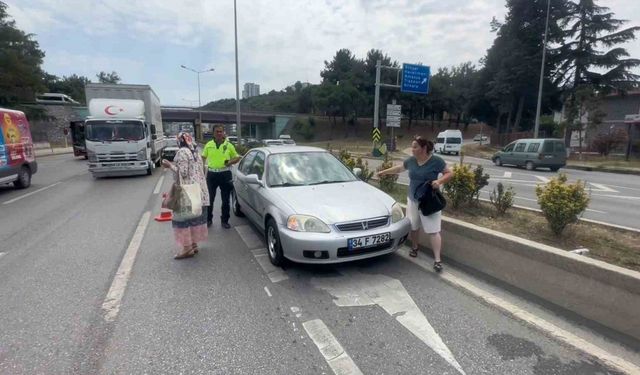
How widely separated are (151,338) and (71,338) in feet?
2.21

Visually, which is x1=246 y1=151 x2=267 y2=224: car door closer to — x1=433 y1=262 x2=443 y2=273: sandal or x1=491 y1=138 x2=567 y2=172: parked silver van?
x1=433 y1=262 x2=443 y2=273: sandal

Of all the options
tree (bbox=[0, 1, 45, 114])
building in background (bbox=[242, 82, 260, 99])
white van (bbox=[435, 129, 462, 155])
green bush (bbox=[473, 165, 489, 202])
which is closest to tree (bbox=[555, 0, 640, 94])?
white van (bbox=[435, 129, 462, 155])

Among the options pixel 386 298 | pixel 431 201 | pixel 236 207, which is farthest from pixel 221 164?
pixel 386 298

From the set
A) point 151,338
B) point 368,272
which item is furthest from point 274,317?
point 368,272

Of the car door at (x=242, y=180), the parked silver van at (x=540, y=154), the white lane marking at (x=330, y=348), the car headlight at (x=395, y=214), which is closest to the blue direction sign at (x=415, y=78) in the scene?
the parked silver van at (x=540, y=154)

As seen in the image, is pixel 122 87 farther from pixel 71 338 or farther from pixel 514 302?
pixel 514 302

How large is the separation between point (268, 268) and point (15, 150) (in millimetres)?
10755

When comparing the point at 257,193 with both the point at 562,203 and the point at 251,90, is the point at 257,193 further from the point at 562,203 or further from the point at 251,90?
the point at 251,90

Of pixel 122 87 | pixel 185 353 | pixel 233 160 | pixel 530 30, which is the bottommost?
pixel 185 353

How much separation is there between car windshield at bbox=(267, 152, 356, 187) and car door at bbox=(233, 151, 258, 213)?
2.93ft

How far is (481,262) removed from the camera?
4.25 m

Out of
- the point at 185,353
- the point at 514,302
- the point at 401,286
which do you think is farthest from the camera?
the point at 401,286

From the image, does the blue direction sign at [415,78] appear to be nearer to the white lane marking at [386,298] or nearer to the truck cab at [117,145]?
the truck cab at [117,145]

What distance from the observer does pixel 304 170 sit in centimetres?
530
